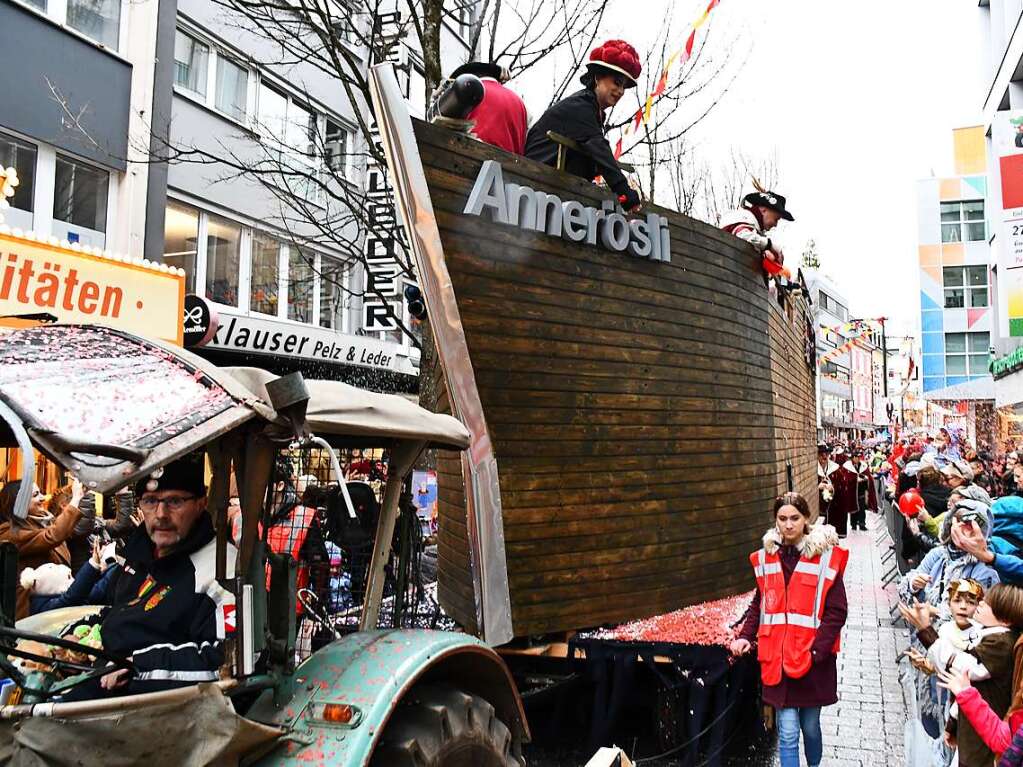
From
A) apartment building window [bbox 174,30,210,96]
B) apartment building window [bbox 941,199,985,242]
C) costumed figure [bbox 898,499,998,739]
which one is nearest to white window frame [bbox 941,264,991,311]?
apartment building window [bbox 941,199,985,242]

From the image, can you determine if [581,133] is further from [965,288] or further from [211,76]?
[965,288]

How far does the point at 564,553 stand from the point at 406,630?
2928mm

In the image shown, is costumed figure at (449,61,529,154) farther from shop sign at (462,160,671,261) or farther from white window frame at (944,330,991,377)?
white window frame at (944,330,991,377)

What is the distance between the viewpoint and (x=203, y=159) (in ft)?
52.4

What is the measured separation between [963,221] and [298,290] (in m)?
45.4

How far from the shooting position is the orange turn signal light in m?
2.86

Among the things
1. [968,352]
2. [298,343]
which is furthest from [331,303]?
[968,352]

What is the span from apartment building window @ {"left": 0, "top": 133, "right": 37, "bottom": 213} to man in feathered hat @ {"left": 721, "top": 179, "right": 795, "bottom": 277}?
32.9 feet

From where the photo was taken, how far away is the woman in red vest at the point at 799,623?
17.1ft

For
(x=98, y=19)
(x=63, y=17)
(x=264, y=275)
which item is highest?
(x=98, y=19)

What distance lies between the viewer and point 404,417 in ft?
11.6

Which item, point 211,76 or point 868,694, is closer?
point 868,694

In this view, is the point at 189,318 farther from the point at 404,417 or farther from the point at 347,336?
the point at 404,417

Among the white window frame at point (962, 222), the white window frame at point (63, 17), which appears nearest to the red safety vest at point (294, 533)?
the white window frame at point (63, 17)
